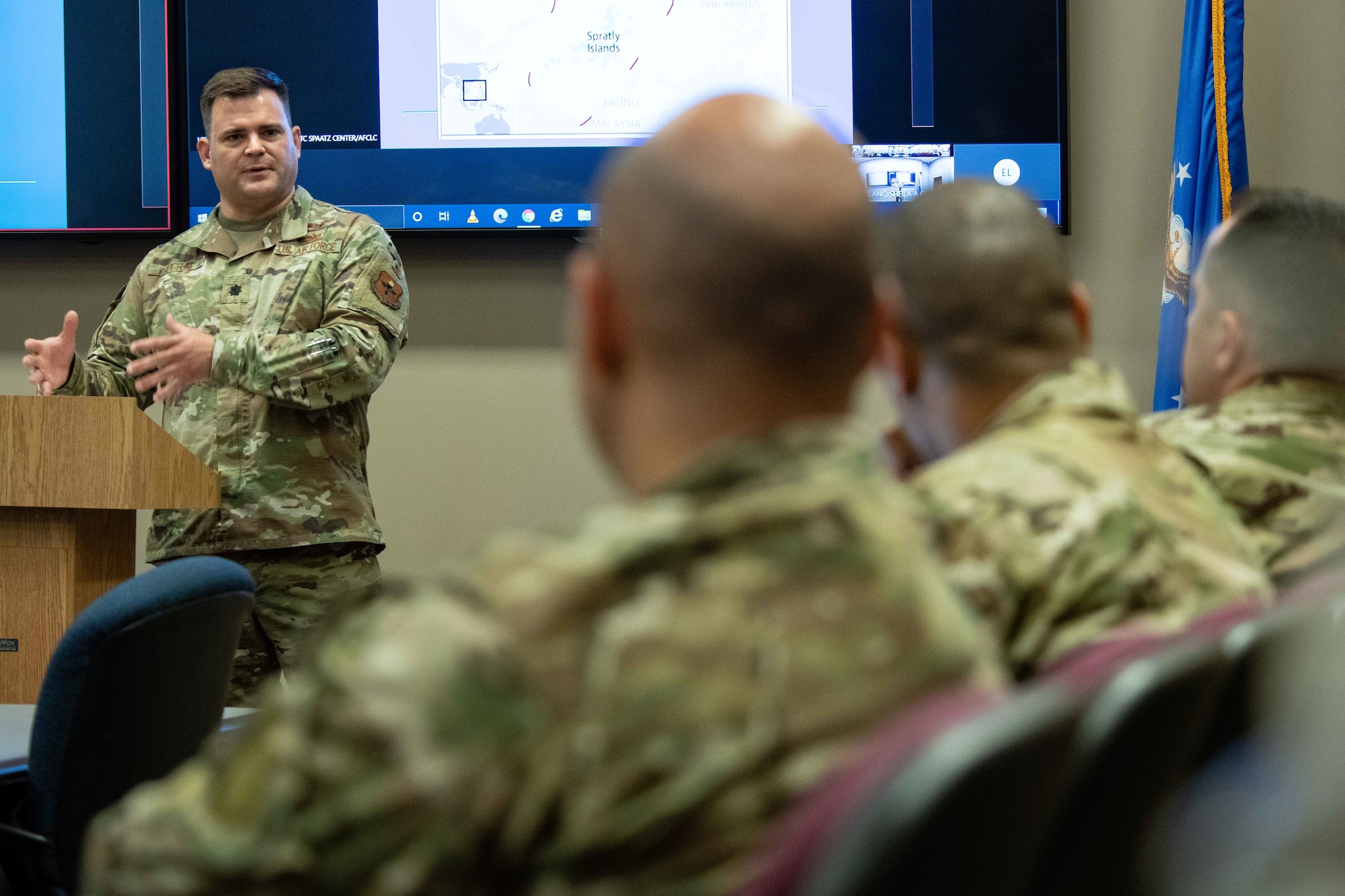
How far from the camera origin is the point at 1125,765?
2.54 ft

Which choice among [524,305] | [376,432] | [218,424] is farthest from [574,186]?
[218,424]

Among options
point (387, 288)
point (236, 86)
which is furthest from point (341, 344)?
point (236, 86)

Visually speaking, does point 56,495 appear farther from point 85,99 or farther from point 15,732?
point 85,99

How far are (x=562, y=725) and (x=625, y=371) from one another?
0.26 meters

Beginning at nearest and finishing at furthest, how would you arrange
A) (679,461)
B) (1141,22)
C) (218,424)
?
(679,461), (218,424), (1141,22)

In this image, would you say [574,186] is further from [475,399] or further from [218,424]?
[218,424]

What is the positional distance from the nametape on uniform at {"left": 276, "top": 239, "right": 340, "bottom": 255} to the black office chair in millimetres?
1465

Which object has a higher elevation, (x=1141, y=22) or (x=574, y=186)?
(x=1141, y=22)

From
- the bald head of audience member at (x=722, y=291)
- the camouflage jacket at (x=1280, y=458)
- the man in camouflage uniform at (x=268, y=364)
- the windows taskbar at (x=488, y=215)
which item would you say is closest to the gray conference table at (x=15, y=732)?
the man in camouflage uniform at (x=268, y=364)

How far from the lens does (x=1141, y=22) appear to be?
12.4ft

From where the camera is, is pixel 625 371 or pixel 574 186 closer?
pixel 625 371

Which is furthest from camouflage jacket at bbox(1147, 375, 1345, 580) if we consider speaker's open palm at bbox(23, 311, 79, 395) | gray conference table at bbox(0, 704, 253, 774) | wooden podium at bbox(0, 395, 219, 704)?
speaker's open palm at bbox(23, 311, 79, 395)

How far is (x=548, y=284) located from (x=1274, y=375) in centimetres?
247

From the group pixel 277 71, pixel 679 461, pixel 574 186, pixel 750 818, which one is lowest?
pixel 750 818
